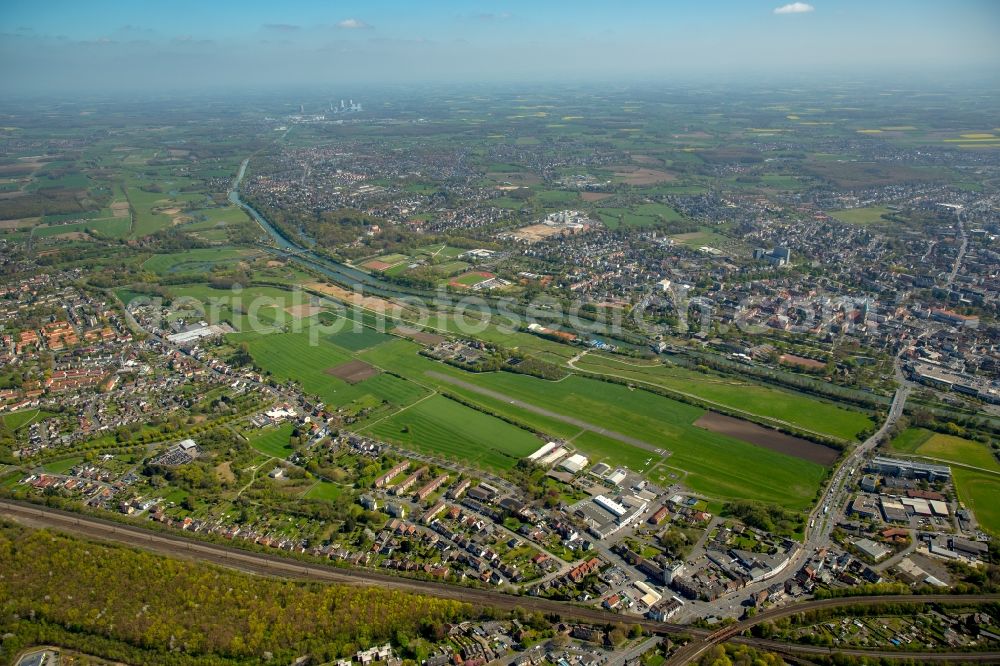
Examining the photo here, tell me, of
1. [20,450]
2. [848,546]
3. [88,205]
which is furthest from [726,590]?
[88,205]

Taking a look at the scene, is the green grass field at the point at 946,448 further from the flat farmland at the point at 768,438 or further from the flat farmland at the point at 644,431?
the flat farmland at the point at 644,431

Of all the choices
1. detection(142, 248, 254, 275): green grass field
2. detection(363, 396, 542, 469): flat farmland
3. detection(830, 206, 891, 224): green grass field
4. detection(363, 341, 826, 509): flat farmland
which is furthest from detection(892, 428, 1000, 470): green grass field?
detection(142, 248, 254, 275): green grass field

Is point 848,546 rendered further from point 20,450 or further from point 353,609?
point 20,450

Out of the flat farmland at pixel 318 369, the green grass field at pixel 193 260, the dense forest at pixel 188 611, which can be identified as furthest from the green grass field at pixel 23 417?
the green grass field at pixel 193 260

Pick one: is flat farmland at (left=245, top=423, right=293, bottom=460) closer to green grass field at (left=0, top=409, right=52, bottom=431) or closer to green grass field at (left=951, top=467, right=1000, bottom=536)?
green grass field at (left=0, top=409, right=52, bottom=431)

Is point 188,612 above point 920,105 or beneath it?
beneath

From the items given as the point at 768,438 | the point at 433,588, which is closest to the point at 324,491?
the point at 433,588
